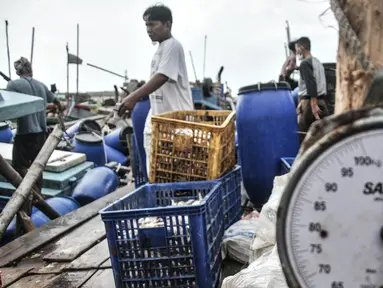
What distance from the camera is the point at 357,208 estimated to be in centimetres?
86

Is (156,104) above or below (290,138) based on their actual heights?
above

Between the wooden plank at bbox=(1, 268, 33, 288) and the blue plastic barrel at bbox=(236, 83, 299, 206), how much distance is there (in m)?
1.83

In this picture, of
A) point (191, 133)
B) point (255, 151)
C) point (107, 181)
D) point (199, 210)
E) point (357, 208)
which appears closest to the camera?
point (357, 208)

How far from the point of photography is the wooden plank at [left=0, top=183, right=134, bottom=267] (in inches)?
119

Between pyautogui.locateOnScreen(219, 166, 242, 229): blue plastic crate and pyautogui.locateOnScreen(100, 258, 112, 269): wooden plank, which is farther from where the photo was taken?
pyautogui.locateOnScreen(219, 166, 242, 229): blue plastic crate

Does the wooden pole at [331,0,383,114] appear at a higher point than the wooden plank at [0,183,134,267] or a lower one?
higher

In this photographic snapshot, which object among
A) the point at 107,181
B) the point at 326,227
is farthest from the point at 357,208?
the point at 107,181

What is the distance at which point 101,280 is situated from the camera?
7.95 ft

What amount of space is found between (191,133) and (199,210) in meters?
0.76

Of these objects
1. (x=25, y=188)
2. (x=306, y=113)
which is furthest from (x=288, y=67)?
(x=25, y=188)

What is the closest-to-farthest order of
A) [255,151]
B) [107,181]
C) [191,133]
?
1. [191,133]
2. [255,151]
3. [107,181]

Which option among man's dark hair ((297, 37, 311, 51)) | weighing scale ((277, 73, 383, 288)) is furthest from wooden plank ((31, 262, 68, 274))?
man's dark hair ((297, 37, 311, 51))

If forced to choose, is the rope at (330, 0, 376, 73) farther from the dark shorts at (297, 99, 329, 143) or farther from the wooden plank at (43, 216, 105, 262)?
the dark shorts at (297, 99, 329, 143)

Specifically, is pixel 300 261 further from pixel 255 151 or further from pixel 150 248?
pixel 255 151
